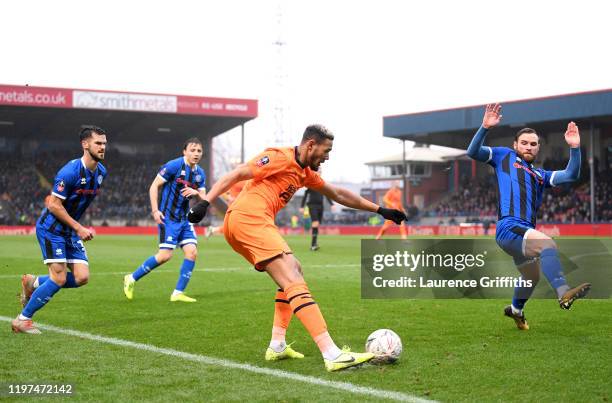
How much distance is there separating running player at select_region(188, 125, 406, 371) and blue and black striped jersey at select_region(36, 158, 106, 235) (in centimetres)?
227

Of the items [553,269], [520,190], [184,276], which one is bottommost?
[184,276]

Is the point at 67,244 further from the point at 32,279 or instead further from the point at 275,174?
the point at 275,174

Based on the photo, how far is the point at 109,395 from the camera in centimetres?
472

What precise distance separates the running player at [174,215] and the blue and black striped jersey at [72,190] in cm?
250

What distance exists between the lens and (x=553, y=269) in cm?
689

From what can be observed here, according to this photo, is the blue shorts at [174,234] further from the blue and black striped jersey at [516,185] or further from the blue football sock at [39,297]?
the blue and black striped jersey at [516,185]

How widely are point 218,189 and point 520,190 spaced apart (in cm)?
337

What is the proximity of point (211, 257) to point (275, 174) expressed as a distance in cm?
1429

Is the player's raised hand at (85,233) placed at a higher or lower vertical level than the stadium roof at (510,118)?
lower

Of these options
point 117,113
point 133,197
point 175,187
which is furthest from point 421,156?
point 175,187

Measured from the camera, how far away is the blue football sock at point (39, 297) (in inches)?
286

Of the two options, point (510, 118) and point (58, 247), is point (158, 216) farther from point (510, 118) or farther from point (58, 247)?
point (510, 118)

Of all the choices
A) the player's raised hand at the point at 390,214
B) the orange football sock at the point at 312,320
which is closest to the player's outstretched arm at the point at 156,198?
the player's raised hand at the point at 390,214

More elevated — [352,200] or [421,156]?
[421,156]
